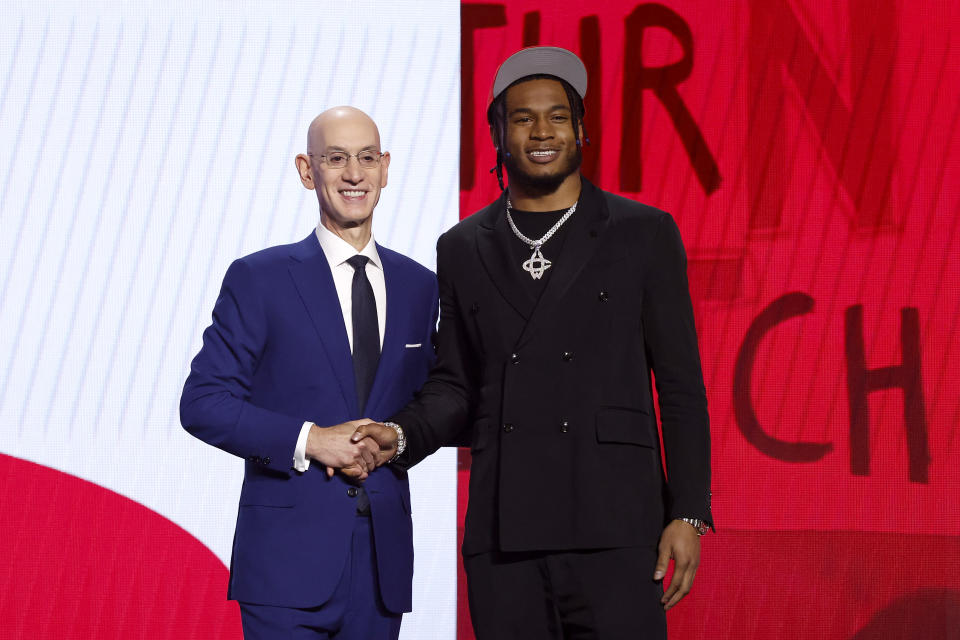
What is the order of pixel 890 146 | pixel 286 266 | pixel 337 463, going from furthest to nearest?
pixel 890 146 → pixel 286 266 → pixel 337 463

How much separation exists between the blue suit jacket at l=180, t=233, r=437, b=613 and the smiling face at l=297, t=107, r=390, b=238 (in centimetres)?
11

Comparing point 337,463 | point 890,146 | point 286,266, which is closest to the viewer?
point 337,463

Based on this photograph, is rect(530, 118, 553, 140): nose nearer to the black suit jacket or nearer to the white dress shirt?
the black suit jacket

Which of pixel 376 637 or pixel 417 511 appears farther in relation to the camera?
pixel 417 511

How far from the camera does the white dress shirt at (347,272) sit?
2088 mm

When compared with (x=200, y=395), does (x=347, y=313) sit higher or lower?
higher

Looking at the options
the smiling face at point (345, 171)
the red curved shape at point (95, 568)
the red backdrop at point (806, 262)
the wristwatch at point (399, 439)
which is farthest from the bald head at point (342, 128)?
the red curved shape at point (95, 568)

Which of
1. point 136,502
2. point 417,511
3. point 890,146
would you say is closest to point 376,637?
point 417,511

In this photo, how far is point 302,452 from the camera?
6.39 feet

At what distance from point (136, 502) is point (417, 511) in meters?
0.92

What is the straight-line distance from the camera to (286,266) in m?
2.08

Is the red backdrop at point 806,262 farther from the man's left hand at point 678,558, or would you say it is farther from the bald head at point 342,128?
the man's left hand at point 678,558

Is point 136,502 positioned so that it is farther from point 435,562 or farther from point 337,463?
point 337,463

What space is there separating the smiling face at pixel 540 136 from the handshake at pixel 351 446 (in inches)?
21.6
